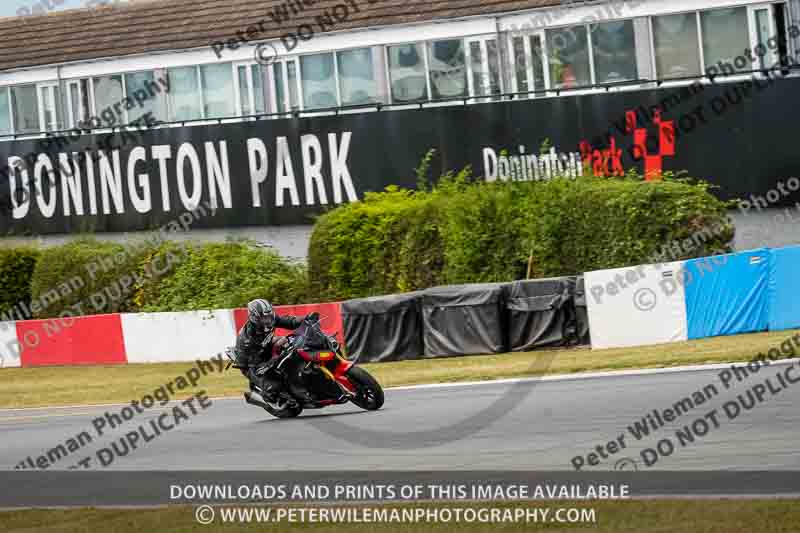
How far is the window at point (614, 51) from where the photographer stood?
29266mm

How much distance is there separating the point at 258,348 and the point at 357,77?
17406mm

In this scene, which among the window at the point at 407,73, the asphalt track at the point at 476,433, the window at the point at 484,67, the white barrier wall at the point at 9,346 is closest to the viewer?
the asphalt track at the point at 476,433

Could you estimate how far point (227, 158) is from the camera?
1249 inches

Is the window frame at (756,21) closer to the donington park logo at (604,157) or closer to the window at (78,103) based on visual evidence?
the donington park logo at (604,157)

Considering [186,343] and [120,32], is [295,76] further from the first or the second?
[186,343]

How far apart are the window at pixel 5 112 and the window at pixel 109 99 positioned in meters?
3.21

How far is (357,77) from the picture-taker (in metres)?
33.1

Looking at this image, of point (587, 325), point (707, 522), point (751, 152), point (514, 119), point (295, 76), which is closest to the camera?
point (707, 522)

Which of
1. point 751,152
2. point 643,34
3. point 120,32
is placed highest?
point 120,32

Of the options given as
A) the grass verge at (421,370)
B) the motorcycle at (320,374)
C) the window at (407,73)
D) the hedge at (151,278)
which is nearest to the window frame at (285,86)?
the window at (407,73)

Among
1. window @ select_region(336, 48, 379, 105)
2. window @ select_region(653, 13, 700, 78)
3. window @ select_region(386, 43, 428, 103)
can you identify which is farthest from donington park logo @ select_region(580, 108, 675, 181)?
window @ select_region(336, 48, 379, 105)

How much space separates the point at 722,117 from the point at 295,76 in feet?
42.0

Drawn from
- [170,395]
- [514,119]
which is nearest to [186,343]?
[170,395]

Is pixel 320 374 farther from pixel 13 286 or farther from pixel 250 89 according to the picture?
pixel 250 89
